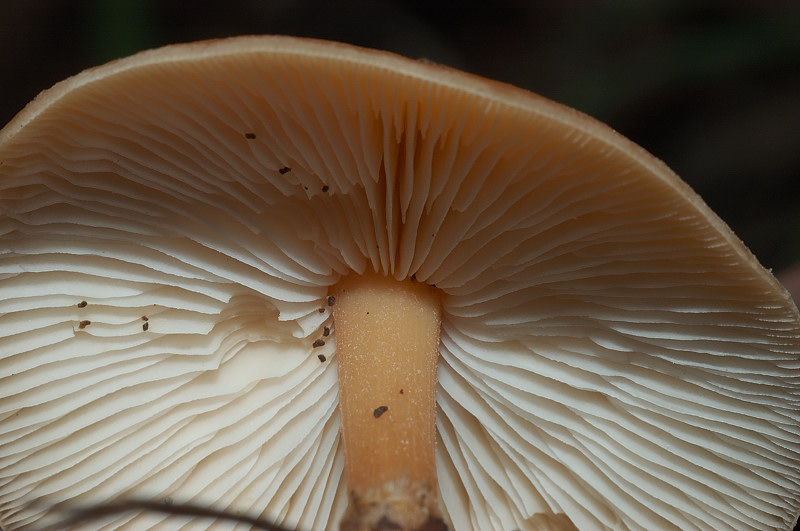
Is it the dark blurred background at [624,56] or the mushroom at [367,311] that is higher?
the dark blurred background at [624,56]

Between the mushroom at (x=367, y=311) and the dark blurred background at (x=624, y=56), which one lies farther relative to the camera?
the dark blurred background at (x=624, y=56)

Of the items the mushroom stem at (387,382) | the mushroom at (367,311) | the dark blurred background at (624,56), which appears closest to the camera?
the mushroom at (367,311)

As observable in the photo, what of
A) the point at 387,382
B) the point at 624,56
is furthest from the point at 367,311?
the point at 624,56

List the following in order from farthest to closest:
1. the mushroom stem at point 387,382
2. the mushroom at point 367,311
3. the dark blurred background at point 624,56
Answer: the dark blurred background at point 624,56, the mushroom stem at point 387,382, the mushroom at point 367,311

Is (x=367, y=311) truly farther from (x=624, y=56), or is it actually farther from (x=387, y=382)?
(x=624, y=56)

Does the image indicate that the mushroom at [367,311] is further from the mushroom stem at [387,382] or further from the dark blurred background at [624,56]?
the dark blurred background at [624,56]

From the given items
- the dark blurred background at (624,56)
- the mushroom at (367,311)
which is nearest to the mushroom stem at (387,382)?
the mushroom at (367,311)
